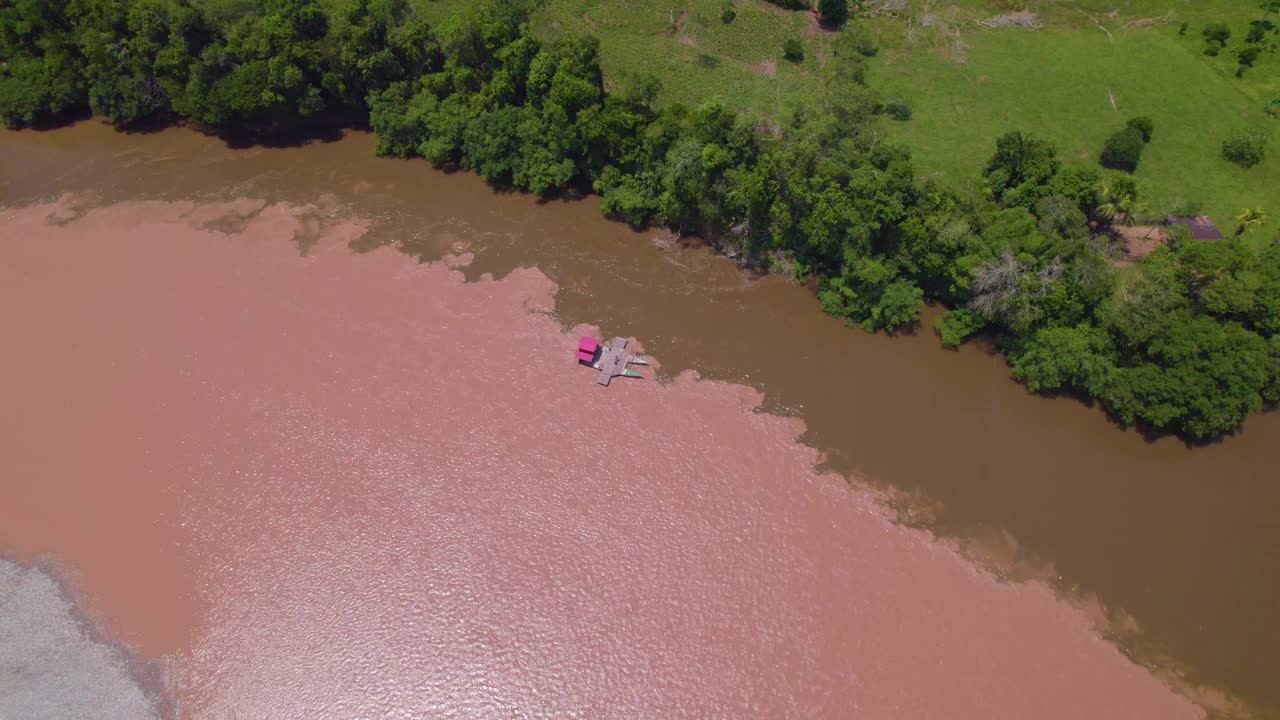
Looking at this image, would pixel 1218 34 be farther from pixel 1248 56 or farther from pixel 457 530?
pixel 457 530

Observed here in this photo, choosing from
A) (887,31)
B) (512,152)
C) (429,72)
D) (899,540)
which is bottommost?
(899,540)

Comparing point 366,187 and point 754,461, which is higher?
point 366,187

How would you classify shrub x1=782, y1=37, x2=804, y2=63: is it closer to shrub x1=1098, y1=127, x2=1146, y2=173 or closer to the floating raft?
shrub x1=1098, y1=127, x2=1146, y2=173

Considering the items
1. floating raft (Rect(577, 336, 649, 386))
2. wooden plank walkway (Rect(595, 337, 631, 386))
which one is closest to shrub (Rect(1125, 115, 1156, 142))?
floating raft (Rect(577, 336, 649, 386))

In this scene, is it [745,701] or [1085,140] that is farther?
[1085,140]

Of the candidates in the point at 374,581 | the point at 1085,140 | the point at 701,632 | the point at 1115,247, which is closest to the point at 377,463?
the point at 374,581

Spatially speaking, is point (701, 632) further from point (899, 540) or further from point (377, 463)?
point (377, 463)

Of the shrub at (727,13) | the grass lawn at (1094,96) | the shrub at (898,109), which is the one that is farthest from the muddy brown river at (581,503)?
the shrub at (727,13)
